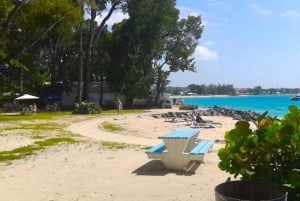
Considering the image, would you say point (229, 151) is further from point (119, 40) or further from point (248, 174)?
point (119, 40)

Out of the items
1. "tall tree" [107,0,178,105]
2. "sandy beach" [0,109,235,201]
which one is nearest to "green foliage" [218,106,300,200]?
"sandy beach" [0,109,235,201]

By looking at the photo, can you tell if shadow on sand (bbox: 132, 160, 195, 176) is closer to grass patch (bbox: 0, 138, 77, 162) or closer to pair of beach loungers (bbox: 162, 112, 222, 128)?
grass patch (bbox: 0, 138, 77, 162)

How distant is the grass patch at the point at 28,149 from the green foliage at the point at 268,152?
868cm

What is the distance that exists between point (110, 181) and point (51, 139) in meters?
9.07

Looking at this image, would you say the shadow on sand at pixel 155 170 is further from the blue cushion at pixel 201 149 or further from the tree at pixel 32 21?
the tree at pixel 32 21

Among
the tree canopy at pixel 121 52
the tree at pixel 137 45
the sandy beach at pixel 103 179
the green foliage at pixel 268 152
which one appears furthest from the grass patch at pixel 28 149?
the tree at pixel 137 45

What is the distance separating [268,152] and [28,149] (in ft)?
36.1

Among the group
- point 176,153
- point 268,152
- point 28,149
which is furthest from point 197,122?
point 268,152

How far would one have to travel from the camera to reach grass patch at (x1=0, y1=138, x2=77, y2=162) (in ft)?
40.0

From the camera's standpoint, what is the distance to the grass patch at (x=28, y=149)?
40.0ft

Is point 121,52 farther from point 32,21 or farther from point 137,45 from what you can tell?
point 32,21

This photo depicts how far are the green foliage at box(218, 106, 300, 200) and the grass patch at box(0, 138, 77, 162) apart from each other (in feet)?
28.5

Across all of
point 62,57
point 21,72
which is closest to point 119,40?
point 62,57

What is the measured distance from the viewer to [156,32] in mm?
50594
